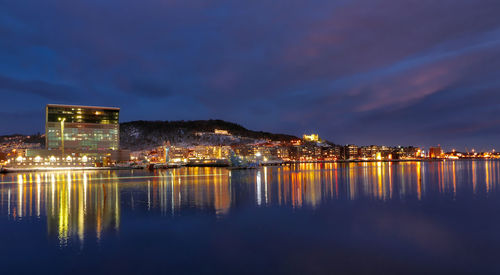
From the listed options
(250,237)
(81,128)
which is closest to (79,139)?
(81,128)

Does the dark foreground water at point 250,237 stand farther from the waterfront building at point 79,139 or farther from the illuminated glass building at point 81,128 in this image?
the illuminated glass building at point 81,128

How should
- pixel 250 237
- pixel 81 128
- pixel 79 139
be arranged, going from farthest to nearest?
pixel 81 128 → pixel 79 139 → pixel 250 237

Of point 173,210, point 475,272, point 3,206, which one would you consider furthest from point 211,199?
point 475,272

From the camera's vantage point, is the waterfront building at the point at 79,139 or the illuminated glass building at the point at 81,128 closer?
the waterfront building at the point at 79,139

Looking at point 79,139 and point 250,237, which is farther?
point 79,139

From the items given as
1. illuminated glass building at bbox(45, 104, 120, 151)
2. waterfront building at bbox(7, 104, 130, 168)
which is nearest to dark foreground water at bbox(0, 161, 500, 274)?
waterfront building at bbox(7, 104, 130, 168)

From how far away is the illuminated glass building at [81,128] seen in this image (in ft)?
378

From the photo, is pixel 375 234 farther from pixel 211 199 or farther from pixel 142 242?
pixel 211 199

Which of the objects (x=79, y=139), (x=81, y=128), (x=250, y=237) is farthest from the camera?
(x=81, y=128)

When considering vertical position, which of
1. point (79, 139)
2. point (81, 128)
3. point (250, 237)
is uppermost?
point (81, 128)

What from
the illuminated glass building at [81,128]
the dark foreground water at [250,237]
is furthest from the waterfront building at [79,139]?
the dark foreground water at [250,237]

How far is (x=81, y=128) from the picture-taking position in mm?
118625

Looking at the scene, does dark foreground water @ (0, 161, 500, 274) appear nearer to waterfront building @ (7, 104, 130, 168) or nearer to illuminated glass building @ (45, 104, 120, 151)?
waterfront building @ (7, 104, 130, 168)

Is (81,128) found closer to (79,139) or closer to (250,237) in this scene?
(79,139)
